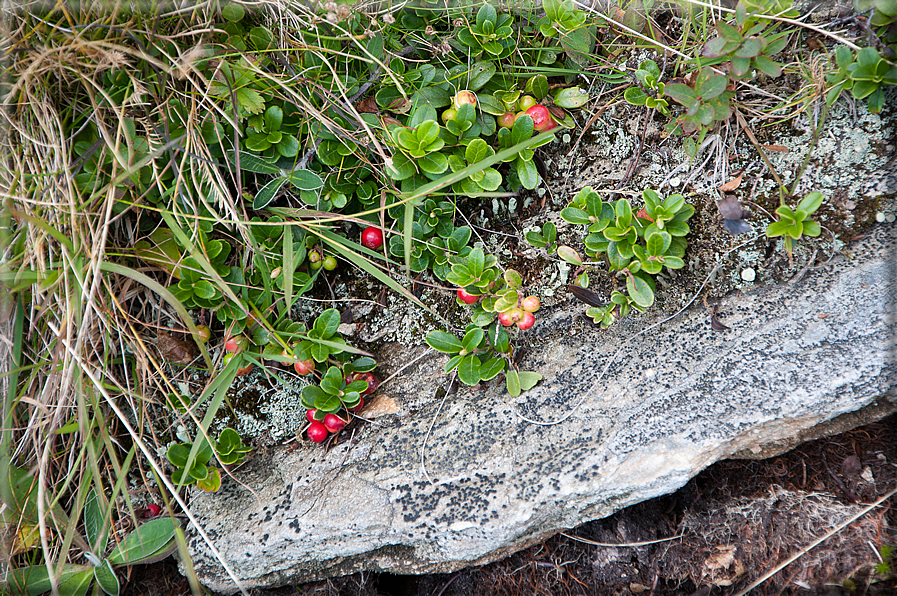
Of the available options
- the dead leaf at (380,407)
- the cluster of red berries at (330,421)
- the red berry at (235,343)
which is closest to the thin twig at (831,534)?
the dead leaf at (380,407)

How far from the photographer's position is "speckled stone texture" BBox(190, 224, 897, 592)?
165 centimetres

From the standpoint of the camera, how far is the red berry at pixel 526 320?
1.89 m

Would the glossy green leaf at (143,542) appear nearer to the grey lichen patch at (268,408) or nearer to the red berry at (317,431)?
the grey lichen patch at (268,408)

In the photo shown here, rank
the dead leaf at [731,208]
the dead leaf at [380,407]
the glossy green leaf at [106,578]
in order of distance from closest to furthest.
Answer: the dead leaf at [731,208] → the glossy green leaf at [106,578] → the dead leaf at [380,407]

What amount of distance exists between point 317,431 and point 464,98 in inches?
59.1

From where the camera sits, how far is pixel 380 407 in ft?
6.74

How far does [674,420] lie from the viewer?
1.72 meters

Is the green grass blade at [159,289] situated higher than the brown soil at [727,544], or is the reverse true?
the green grass blade at [159,289]

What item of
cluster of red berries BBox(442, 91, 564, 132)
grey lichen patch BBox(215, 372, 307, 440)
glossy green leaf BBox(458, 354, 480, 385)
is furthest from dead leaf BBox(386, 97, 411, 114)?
grey lichen patch BBox(215, 372, 307, 440)

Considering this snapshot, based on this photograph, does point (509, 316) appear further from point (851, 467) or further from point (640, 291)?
point (851, 467)

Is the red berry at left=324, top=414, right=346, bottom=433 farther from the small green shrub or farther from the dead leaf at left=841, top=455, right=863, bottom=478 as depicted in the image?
the dead leaf at left=841, top=455, right=863, bottom=478

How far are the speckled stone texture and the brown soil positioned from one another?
0.18m

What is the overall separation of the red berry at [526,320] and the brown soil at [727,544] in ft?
2.80

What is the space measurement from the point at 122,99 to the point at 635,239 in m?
2.14
